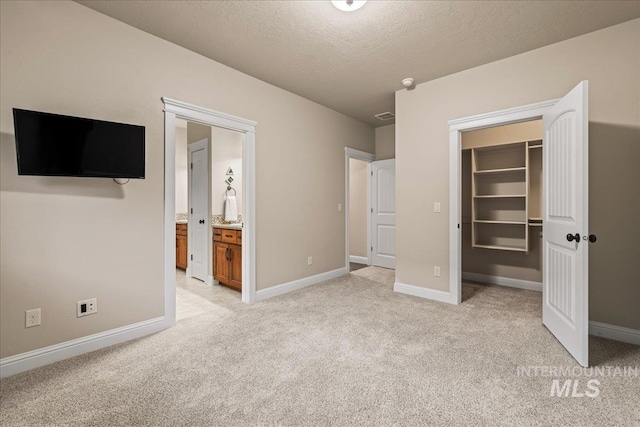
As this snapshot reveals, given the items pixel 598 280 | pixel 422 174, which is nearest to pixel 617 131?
pixel 598 280

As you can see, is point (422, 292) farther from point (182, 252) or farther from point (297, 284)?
point (182, 252)

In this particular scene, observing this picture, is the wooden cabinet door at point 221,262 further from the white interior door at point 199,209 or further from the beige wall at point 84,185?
the beige wall at point 84,185

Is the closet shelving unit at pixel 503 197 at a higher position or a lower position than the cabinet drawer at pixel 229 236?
higher

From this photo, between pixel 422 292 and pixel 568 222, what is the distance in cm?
181

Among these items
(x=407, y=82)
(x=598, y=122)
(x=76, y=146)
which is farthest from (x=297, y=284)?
(x=598, y=122)

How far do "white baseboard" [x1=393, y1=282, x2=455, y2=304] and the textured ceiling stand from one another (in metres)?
2.55

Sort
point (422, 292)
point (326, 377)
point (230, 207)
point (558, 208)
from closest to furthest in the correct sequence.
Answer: point (326, 377) → point (558, 208) → point (422, 292) → point (230, 207)

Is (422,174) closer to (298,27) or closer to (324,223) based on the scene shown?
(324,223)

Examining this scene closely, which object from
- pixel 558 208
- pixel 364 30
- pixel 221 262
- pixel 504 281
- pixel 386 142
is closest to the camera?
pixel 558 208

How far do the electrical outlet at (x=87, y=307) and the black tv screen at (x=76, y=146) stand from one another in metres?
0.97

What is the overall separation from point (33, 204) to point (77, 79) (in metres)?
0.98

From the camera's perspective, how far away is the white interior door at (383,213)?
17.8ft

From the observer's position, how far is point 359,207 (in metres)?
5.99

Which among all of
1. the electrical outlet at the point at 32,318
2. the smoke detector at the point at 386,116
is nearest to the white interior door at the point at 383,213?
the smoke detector at the point at 386,116
